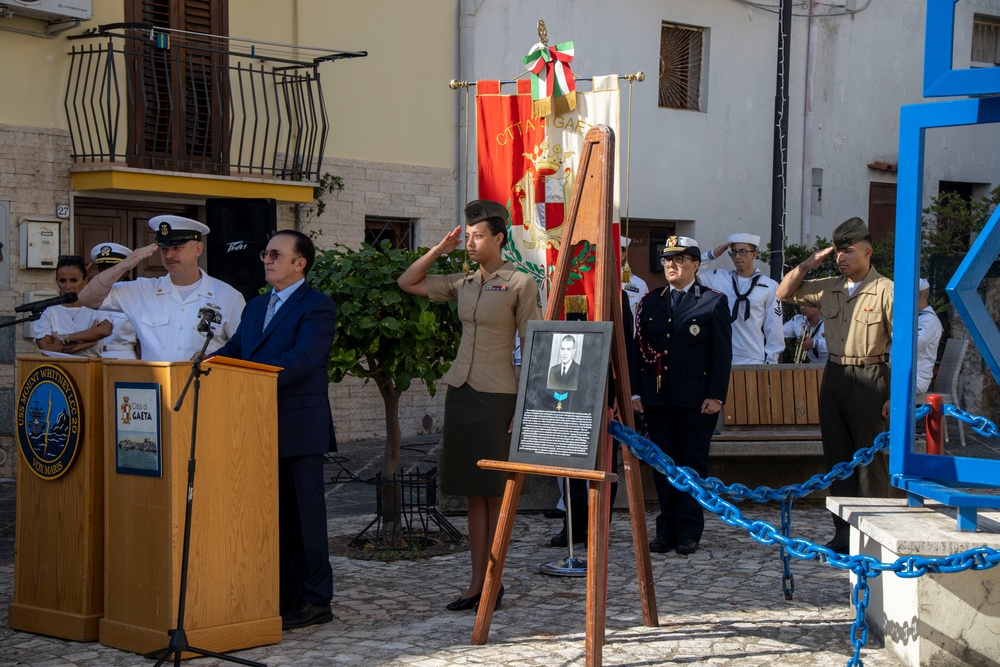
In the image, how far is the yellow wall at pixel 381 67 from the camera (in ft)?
47.5

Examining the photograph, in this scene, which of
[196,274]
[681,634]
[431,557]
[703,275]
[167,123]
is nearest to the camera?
[681,634]

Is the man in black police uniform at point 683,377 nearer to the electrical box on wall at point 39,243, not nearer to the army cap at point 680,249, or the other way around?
the army cap at point 680,249

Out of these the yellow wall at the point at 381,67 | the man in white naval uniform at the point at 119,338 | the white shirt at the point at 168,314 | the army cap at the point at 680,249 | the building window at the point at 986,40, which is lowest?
the man in white naval uniform at the point at 119,338

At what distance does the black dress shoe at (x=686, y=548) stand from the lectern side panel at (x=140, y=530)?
341 cm

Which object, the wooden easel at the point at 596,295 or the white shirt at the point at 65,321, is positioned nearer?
the wooden easel at the point at 596,295

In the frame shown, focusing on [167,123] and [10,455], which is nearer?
[10,455]

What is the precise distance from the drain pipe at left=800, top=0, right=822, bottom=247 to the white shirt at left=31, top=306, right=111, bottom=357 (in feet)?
39.2

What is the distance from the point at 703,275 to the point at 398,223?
5.51 meters

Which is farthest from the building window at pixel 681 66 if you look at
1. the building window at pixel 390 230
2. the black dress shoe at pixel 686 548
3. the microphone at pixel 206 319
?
the microphone at pixel 206 319

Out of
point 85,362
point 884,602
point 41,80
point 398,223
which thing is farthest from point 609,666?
point 398,223

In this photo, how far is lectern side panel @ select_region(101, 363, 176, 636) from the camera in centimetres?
523

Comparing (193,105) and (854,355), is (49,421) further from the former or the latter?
(193,105)

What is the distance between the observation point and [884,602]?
18.0 feet

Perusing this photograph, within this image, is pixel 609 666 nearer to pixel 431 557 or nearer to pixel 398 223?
pixel 431 557
